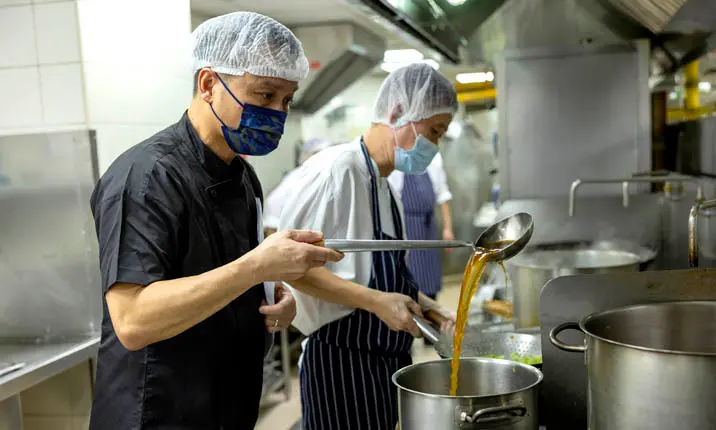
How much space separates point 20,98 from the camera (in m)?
2.15

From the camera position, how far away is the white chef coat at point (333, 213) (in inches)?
69.3

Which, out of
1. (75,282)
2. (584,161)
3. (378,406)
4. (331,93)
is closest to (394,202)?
(378,406)

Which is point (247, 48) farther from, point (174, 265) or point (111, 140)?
point (111, 140)

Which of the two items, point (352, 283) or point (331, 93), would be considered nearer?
point (352, 283)

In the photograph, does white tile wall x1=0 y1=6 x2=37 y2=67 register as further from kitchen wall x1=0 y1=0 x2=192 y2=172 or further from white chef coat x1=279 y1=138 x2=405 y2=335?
white chef coat x1=279 y1=138 x2=405 y2=335

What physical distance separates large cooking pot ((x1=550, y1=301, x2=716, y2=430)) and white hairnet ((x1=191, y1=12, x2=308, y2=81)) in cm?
73

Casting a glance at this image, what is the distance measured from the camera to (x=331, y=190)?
1756mm

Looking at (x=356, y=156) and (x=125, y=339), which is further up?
(x=356, y=156)

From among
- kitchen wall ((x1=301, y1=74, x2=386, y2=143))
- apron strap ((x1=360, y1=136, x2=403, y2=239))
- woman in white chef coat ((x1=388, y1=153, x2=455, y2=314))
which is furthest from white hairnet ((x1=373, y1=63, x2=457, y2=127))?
kitchen wall ((x1=301, y1=74, x2=386, y2=143))

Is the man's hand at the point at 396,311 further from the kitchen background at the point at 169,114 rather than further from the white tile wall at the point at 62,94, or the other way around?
the white tile wall at the point at 62,94

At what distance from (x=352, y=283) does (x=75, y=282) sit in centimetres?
105

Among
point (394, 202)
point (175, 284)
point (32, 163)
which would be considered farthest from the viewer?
point (32, 163)

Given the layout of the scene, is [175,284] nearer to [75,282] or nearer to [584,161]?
[75,282]

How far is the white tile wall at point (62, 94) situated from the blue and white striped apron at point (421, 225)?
2410 millimetres
